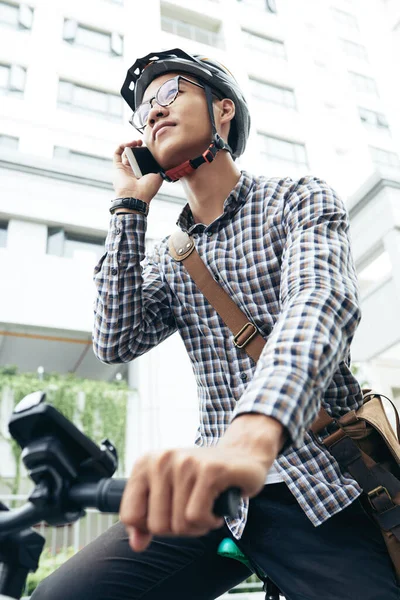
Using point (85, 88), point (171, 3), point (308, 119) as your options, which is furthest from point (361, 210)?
point (171, 3)

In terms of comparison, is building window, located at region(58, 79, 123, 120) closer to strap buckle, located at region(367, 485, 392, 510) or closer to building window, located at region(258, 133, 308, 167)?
building window, located at region(258, 133, 308, 167)

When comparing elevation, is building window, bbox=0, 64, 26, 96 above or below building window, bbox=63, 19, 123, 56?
below

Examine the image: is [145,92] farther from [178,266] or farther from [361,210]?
[361,210]

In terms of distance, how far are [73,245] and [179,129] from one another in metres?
8.31

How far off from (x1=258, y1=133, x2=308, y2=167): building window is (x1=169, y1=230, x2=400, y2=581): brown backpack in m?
13.2

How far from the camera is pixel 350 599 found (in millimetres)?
885

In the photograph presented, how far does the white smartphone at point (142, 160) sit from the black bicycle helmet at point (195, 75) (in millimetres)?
296

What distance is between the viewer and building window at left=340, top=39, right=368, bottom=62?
18578 mm

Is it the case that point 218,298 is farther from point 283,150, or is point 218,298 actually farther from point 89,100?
point 283,150

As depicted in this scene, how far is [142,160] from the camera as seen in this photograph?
4.75 feet

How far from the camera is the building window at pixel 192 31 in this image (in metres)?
14.5

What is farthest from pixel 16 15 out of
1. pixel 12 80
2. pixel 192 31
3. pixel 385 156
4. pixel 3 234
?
pixel 385 156

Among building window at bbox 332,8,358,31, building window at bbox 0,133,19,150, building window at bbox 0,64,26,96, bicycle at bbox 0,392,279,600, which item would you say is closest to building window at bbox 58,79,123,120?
building window at bbox 0,64,26,96

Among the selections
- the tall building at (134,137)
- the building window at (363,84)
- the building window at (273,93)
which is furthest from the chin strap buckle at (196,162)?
the building window at (363,84)
